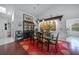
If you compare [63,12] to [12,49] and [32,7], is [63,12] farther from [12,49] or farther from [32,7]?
[12,49]

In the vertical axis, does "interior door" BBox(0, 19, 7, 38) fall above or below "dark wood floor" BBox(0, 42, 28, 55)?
above

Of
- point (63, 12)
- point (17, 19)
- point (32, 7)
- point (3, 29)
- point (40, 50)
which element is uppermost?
point (32, 7)

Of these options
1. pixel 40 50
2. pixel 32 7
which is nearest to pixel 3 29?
pixel 32 7

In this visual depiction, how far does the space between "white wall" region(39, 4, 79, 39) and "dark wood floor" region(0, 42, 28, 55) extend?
77 centimetres

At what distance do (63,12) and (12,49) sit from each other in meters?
1.22

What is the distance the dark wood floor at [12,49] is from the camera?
210 centimetres

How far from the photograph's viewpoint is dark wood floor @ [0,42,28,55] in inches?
82.5

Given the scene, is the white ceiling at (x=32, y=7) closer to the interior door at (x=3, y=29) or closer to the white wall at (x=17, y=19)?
the white wall at (x=17, y=19)

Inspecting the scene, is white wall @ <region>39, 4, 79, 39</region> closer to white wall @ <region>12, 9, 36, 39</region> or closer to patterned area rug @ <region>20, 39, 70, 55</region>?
patterned area rug @ <region>20, 39, 70, 55</region>

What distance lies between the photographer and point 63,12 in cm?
208

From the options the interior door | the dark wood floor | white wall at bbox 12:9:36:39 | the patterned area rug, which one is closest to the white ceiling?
white wall at bbox 12:9:36:39

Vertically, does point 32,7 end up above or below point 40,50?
above
